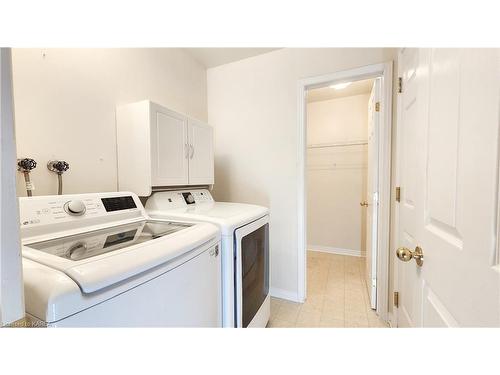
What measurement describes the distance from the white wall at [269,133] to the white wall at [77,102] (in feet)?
2.60

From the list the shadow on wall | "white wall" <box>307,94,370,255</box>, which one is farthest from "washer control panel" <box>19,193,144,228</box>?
"white wall" <box>307,94,370,255</box>

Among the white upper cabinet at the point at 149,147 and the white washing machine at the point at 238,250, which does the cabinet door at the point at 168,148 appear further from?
the white washing machine at the point at 238,250

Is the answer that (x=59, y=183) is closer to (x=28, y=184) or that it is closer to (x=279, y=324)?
(x=28, y=184)

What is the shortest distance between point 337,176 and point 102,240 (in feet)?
10.7

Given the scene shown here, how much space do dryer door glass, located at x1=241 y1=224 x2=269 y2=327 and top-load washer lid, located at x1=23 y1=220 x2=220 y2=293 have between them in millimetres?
356

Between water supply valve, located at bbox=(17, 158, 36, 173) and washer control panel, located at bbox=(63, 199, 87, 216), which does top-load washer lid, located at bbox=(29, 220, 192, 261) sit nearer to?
washer control panel, located at bbox=(63, 199, 87, 216)

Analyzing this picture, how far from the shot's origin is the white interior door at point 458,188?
1.44ft

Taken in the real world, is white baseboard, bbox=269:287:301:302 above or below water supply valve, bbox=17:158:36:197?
below

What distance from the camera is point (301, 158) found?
6.64 feet

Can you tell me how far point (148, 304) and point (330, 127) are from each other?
3.47 m

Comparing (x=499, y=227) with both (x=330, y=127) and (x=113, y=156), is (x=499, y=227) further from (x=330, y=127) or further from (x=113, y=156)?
(x=330, y=127)

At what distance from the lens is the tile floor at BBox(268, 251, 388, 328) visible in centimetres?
177

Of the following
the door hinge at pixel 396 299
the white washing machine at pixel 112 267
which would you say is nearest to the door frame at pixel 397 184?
the door hinge at pixel 396 299
